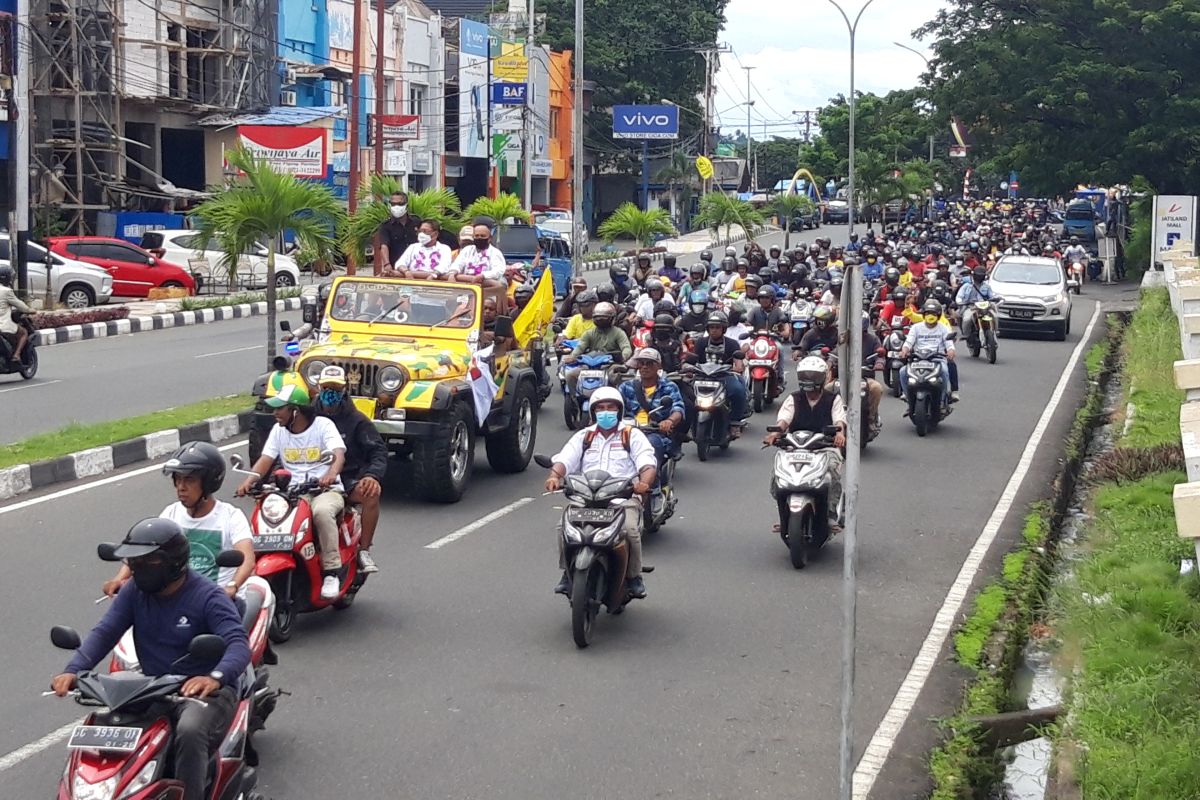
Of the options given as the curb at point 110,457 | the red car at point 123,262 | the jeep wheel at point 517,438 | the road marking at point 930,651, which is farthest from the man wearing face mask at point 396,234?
the red car at point 123,262

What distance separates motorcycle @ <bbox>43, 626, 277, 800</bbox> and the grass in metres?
8.27

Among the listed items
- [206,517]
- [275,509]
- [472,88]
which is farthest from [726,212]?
[206,517]

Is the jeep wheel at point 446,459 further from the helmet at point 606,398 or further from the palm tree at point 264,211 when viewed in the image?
the palm tree at point 264,211

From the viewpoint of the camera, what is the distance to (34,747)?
6770 millimetres

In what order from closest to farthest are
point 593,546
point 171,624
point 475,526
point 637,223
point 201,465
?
point 171,624
point 201,465
point 593,546
point 475,526
point 637,223

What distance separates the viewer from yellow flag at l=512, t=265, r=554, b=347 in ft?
52.0

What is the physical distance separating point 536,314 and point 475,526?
472cm

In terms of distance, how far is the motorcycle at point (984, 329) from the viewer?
25.2m

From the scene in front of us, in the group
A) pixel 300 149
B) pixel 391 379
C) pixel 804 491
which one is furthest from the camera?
pixel 300 149

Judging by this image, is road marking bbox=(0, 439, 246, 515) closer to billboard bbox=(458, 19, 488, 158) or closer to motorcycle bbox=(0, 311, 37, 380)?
motorcycle bbox=(0, 311, 37, 380)

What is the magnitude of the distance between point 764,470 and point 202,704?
10.3m

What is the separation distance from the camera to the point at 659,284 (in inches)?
827

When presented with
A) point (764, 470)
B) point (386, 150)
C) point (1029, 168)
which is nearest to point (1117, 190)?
point (1029, 168)

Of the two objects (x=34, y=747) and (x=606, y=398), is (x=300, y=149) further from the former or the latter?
(x=34, y=747)
